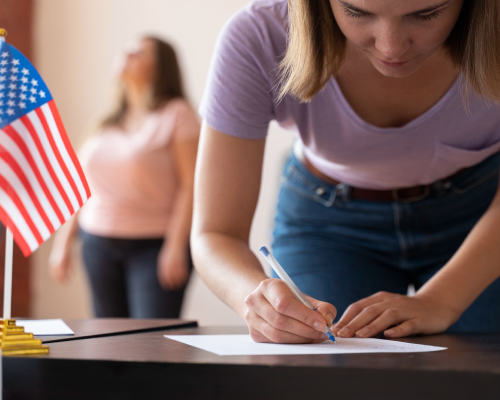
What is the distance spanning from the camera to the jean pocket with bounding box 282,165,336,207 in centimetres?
114

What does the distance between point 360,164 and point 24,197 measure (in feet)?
1.85

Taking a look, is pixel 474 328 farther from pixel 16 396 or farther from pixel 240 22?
pixel 16 396

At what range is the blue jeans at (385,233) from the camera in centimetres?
109

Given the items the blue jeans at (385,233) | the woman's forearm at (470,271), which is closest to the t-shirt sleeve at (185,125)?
the blue jeans at (385,233)

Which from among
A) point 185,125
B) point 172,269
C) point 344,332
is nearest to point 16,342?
point 344,332

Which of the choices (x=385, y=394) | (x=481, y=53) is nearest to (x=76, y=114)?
(x=481, y=53)

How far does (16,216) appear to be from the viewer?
0.72m

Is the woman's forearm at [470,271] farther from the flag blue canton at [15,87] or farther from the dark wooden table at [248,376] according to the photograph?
the flag blue canton at [15,87]

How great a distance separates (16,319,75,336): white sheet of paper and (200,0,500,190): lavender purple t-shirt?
15.5 inches

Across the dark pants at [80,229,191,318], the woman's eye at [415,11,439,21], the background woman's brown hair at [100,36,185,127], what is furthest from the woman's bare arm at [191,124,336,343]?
the background woman's brown hair at [100,36,185,127]

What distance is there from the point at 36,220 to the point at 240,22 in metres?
0.45

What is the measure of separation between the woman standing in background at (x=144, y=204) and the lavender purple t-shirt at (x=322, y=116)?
3.75 feet

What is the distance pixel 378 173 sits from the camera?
1.06 metres

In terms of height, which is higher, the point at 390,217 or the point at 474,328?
the point at 390,217
